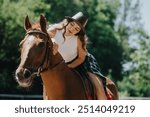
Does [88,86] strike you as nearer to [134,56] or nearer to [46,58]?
Result: [46,58]

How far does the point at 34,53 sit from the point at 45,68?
0.68 feet

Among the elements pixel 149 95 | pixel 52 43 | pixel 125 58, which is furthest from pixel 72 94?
pixel 125 58

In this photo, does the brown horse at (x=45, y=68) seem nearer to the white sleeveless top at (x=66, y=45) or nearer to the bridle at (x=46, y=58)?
the bridle at (x=46, y=58)

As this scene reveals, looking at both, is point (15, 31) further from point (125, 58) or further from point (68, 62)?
point (125, 58)

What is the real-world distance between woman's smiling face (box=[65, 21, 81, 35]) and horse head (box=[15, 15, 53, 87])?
0.31 meters

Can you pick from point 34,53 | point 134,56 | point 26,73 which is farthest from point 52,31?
point 134,56

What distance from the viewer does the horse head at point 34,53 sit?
423 centimetres

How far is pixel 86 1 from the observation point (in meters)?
33.4

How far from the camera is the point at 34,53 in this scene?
4352mm

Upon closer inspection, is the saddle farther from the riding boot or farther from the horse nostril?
the horse nostril

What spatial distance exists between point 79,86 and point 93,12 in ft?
95.0

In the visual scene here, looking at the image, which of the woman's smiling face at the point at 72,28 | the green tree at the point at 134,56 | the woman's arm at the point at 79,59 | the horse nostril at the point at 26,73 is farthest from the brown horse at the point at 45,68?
the green tree at the point at 134,56

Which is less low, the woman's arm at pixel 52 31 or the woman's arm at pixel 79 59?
the woman's arm at pixel 52 31

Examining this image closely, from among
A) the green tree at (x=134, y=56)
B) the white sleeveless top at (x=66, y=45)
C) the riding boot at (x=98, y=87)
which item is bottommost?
the green tree at (x=134, y=56)
